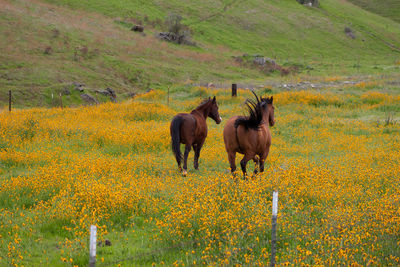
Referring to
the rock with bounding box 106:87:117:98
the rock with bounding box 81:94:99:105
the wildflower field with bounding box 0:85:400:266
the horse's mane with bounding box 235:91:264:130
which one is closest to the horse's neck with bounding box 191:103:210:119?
the wildflower field with bounding box 0:85:400:266

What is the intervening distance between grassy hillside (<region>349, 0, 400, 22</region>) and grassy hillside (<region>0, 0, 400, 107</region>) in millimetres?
29818

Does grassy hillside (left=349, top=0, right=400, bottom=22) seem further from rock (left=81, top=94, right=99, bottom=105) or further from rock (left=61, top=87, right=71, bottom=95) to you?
rock (left=61, top=87, right=71, bottom=95)

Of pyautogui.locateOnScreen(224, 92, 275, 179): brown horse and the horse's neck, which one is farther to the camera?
the horse's neck

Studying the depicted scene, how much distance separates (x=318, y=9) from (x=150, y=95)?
80.9 metres

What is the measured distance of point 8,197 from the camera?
846 centimetres

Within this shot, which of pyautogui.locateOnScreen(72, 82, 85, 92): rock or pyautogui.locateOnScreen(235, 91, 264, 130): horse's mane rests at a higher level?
pyautogui.locateOnScreen(235, 91, 264, 130): horse's mane

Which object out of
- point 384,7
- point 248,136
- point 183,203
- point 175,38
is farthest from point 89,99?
point 384,7

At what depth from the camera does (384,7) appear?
420 ft

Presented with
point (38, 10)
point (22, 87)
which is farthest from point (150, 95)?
point (38, 10)

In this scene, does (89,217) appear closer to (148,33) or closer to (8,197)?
(8,197)

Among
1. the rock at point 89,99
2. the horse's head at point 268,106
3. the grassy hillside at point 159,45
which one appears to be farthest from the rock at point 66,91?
the horse's head at point 268,106

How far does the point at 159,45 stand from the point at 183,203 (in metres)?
47.3

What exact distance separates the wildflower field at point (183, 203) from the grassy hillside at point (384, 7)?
121405 millimetres

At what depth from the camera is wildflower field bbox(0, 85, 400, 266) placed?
5.91 metres
